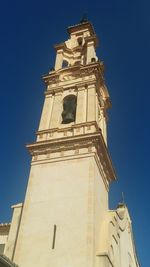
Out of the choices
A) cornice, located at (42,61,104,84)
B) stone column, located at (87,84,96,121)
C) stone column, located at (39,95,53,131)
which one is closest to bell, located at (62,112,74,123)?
stone column, located at (39,95,53,131)

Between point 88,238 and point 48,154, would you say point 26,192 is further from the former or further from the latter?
point 88,238

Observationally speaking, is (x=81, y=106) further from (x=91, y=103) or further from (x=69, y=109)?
(x=69, y=109)

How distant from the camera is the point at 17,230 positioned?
1788cm

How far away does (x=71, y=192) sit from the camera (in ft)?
59.6

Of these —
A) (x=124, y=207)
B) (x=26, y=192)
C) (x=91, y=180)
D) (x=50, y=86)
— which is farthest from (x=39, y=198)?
(x=50, y=86)

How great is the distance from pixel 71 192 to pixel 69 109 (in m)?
6.78

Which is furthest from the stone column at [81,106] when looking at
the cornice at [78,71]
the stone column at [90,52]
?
the stone column at [90,52]

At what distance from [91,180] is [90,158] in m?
1.43

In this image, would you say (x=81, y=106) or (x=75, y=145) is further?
(x=81, y=106)

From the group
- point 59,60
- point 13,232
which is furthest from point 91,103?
point 13,232

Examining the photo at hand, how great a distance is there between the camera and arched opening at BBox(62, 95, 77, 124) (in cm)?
2239

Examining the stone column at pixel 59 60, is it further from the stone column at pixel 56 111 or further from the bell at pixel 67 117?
the bell at pixel 67 117

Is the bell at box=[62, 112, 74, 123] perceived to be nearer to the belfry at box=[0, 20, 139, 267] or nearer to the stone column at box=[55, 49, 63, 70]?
the belfry at box=[0, 20, 139, 267]

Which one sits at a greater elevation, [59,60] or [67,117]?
[59,60]
